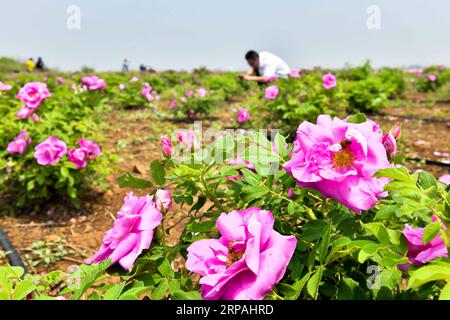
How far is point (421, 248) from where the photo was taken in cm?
73

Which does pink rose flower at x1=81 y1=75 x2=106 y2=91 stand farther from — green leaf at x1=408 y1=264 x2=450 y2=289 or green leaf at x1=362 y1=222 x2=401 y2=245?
green leaf at x1=408 y1=264 x2=450 y2=289

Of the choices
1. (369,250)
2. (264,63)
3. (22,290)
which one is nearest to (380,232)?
(369,250)

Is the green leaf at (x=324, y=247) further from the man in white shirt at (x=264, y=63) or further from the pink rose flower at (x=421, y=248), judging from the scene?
the man in white shirt at (x=264, y=63)

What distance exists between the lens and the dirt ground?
2619 millimetres

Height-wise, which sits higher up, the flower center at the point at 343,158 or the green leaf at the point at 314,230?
the flower center at the point at 343,158

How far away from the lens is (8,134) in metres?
2.97

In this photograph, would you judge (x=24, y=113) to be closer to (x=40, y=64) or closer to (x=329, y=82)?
(x=329, y=82)

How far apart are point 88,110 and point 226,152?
8.88 ft

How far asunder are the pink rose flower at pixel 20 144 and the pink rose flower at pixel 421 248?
8.71ft

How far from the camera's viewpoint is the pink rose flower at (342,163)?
0.72m

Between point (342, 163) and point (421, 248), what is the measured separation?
20 cm

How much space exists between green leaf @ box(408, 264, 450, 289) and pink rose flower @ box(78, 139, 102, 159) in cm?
254

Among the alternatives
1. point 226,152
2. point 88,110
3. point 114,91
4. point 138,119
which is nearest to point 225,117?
point 138,119

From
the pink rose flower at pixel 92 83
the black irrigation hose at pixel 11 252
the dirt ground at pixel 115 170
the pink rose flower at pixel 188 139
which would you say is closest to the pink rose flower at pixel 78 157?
the dirt ground at pixel 115 170
